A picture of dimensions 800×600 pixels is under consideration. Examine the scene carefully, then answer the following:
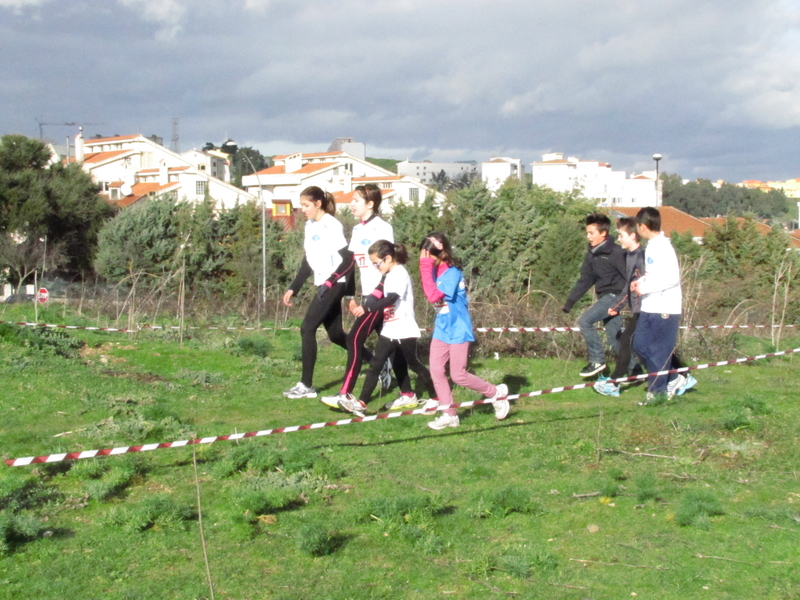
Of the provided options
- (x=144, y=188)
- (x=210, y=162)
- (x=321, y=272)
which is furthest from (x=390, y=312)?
(x=210, y=162)

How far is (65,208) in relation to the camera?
156 ft

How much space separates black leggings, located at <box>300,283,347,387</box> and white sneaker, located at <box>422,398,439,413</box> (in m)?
0.98

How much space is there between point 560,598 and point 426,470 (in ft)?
6.80

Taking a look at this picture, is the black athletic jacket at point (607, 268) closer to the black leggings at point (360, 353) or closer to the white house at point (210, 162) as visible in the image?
the black leggings at point (360, 353)

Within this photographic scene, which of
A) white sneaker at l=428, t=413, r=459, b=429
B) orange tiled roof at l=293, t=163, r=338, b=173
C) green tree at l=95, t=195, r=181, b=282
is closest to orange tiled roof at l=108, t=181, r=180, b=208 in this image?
orange tiled roof at l=293, t=163, r=338, b=173

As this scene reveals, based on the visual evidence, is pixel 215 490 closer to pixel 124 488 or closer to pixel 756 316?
pixel 124 488

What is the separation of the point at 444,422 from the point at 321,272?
1.99 metres

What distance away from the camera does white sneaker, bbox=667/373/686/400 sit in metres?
8.03

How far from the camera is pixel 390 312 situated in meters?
7.36

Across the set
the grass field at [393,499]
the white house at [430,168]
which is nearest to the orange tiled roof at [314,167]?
the white house at [430,168]

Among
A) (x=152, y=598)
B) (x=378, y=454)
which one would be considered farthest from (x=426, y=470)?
(x=152, y=598)

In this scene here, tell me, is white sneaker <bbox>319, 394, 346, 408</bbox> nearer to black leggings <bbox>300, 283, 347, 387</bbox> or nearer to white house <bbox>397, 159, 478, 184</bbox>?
black leggings <bbox>300, 283, 347, 387</bbox>

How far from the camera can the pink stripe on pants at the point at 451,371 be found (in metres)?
6.99

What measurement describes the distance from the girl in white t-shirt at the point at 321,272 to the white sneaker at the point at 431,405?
3.28 ft
